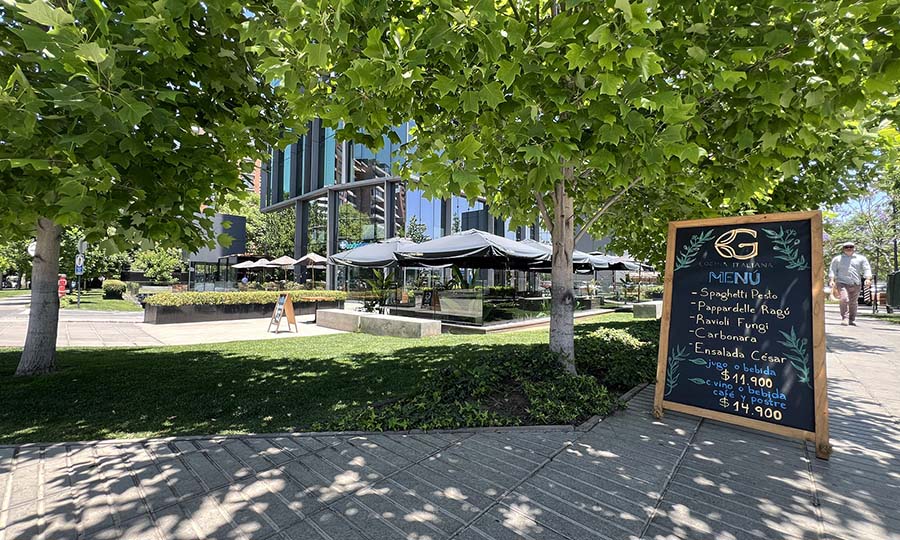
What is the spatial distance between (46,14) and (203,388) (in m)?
4.12

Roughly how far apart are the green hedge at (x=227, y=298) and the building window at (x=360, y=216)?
8.37 meters

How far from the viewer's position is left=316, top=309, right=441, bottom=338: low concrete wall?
9680 millimetres

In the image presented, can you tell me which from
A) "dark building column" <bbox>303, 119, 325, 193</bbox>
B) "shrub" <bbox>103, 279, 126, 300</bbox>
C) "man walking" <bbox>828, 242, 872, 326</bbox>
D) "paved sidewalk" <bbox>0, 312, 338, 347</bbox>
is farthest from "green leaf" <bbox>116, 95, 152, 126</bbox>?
"shrub" <bbox>103, 279, 126, 300</bbox>

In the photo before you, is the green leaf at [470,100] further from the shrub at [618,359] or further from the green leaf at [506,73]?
the shrub at [618,359]

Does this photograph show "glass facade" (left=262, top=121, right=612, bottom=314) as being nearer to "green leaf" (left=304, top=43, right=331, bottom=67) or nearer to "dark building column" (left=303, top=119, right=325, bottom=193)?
"dark building column" (left=303, top=119, right=325, bottom=193)

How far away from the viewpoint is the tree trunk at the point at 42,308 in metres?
5.48

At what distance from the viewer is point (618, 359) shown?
18.7 feet

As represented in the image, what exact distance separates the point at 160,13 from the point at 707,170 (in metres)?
4.86

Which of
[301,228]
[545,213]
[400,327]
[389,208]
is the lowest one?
[400,327]

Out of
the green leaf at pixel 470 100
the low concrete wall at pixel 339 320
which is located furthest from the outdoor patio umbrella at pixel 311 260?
the green leaf at pixel 470 100

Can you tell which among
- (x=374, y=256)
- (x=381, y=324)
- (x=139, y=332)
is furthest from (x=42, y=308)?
(x=374, y=256)

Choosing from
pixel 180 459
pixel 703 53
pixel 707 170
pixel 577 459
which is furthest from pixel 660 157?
pixel 180 459

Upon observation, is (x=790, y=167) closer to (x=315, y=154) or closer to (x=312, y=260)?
(x=312, y=260)

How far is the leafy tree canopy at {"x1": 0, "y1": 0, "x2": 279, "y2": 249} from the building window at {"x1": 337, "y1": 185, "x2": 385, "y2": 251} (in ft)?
64.4
